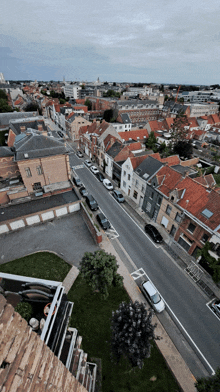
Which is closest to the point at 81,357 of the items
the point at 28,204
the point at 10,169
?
the point at 28,204

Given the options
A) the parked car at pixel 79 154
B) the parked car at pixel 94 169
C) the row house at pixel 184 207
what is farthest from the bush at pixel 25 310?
the parked car at pixel 79 154

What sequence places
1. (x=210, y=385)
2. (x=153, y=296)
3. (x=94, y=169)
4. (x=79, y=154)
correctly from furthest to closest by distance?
1. (x=79, y=154)
2. (x=94, y=169)
3. (x=153, y=296)
4. (x=210, y=385)

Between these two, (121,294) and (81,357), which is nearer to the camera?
(81,357)

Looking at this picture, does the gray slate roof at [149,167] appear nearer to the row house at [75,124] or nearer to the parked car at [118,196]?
the parked car at [118,196]

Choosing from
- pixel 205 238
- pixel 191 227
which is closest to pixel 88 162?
pixel 191 227

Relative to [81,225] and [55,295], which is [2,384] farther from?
[81,225]

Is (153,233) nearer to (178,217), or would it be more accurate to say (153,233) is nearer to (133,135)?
(178,217)

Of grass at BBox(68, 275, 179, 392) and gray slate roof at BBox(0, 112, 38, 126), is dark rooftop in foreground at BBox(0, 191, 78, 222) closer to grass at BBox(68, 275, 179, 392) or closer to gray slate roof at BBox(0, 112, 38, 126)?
grass at BBox(68, 275, 179, 392)
